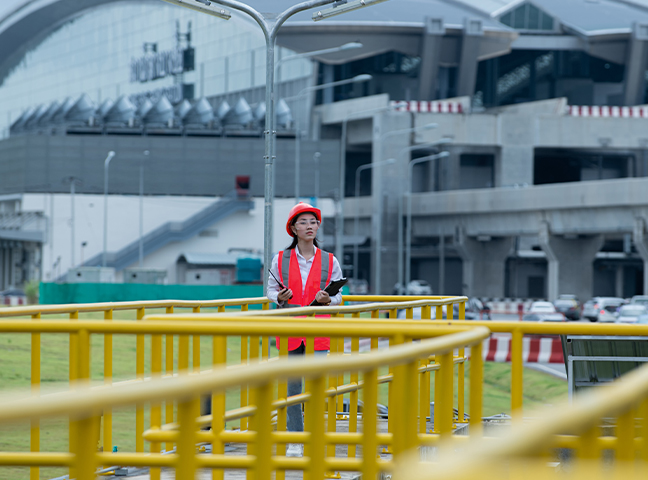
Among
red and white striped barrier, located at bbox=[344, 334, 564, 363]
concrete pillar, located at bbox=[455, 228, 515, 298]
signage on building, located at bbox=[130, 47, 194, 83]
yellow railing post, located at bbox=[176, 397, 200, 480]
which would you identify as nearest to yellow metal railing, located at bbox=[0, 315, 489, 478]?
Result: yellow railing post, located at bbox=[176, 397, 200, 480]

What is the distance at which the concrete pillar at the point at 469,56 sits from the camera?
84.1 metres

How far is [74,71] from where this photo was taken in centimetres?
11525

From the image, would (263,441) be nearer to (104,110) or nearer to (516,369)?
(516,369)

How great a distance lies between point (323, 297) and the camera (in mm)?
8125

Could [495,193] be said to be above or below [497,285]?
above

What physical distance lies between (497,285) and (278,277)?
68.6 metres

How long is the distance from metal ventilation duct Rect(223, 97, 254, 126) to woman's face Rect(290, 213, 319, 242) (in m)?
77.6

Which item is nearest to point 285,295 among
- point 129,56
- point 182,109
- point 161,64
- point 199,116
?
point 199,116

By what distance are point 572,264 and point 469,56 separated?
25893 mm

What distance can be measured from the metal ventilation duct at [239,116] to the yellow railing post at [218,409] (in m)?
→ 80.5

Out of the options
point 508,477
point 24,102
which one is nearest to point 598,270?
point 24,102

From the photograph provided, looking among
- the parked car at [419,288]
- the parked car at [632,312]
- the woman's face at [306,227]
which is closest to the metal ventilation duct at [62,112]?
the parked car at [419,288]

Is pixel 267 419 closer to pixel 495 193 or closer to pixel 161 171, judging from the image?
pixel 495 193

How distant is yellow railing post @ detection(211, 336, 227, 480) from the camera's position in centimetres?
551
